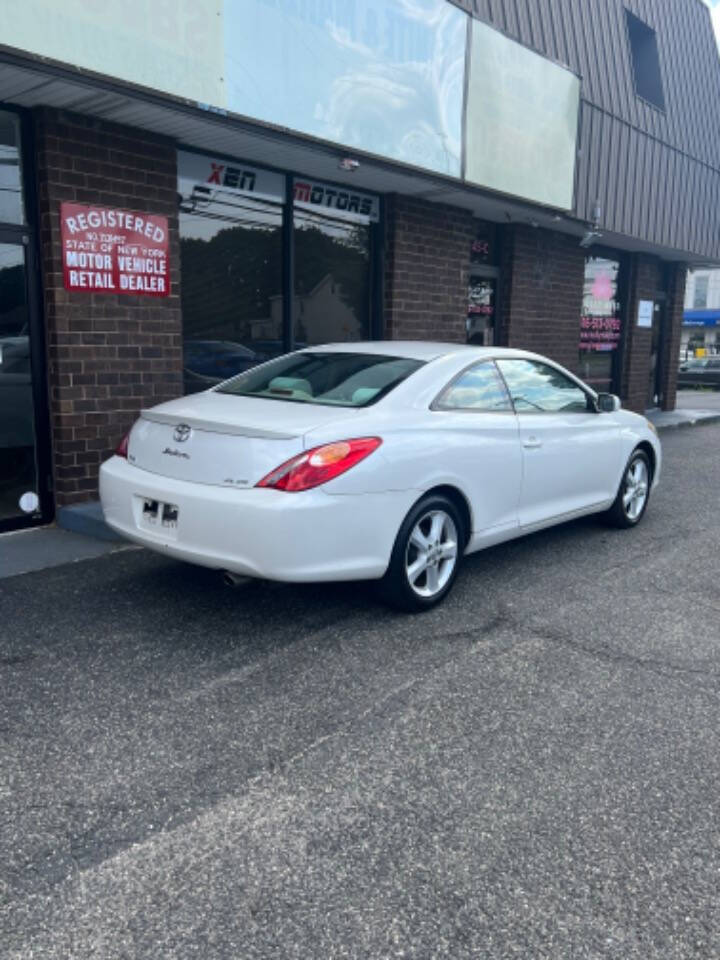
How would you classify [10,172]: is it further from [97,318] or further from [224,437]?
[224,437]

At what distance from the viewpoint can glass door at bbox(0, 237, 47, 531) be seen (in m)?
6.13

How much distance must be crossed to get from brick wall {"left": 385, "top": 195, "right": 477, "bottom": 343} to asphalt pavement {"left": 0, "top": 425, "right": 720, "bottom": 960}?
5.23 metres

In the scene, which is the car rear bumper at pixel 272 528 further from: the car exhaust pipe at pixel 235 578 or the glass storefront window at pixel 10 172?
the glass storefront window at pixel 10 172

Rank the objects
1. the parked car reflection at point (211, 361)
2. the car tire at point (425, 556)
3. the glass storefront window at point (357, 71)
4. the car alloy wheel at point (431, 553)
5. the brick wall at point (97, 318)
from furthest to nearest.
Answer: the parked car reflection at point (211, 361) → the glass storefront window at point (357, 71) → the brick wall at point (97, 318) → the car alloy wheel at point (431, 553) → the car tire at point (425, 556)

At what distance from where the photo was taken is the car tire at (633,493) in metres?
6.72

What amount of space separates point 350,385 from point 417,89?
15.6ft

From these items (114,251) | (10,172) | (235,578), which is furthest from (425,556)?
(10,172)

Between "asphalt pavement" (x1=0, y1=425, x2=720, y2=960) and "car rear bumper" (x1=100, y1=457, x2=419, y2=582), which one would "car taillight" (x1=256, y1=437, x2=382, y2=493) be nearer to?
"car rear bumper" (x1=100, y1=457, x2=419, y2=582)

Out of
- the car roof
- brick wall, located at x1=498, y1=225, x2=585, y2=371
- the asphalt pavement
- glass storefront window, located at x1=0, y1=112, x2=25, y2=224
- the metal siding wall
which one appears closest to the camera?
the asphalt pavement

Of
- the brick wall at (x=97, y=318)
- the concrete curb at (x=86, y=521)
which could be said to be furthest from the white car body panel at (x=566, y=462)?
the brick wall at (x=97, y=318)

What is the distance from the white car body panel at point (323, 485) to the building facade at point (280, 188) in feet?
6.62

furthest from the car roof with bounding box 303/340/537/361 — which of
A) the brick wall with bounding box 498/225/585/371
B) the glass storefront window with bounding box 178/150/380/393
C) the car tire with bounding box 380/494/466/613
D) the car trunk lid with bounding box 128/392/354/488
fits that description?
the brick wall with bounding box 498/225/585/371

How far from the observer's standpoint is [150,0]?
18.9ft

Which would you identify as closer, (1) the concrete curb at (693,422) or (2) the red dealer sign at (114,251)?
(2) the red dealer sign at (114,251)
